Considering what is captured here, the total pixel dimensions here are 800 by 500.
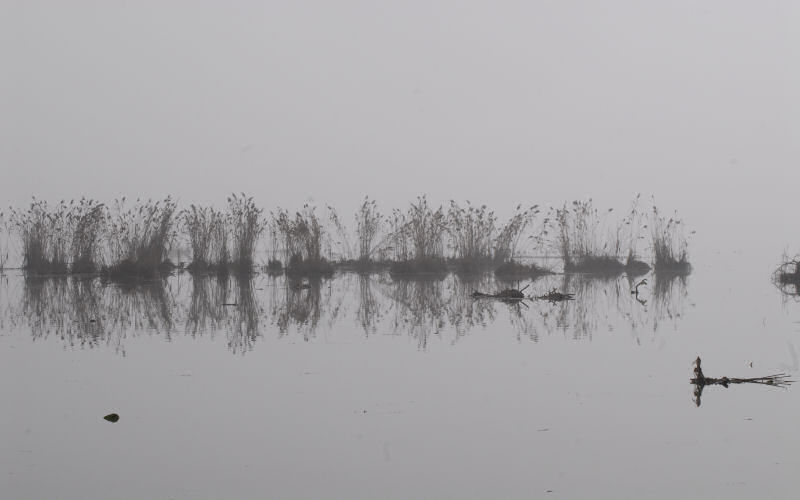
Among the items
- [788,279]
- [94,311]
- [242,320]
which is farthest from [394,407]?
[788,279]

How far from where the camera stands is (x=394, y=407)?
3.85 metres

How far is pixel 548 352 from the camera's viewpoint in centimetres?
554

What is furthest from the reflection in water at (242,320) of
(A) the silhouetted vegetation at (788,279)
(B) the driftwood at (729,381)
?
(A) the silhouetted vegetation at (788,279)

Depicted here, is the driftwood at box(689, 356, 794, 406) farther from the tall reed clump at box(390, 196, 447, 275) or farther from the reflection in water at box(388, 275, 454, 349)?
the tall reed clump at box(390, 196, 447, 275)

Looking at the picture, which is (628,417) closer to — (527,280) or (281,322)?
(281,322)

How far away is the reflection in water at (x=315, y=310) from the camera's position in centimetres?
675

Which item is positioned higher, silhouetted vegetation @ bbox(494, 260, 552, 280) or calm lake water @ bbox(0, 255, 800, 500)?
silhouetted vegetation @ bbox(494, 260, 552, 280)

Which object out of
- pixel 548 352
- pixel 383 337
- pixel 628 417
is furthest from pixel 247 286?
pixel 628 417

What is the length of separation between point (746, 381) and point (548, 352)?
1.40m

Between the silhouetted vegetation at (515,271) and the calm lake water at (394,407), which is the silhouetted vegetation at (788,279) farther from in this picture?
the calm lake water at (394,407)

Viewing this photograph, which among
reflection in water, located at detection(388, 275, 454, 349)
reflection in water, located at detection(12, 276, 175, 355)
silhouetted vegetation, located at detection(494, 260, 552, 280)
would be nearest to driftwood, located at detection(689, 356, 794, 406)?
reflection in water, located at detection(388, 275, 454, 349)

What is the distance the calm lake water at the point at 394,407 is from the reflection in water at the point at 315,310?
0.07 m

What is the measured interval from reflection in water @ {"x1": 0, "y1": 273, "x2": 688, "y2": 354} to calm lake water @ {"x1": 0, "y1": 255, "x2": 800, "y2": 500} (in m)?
0.07

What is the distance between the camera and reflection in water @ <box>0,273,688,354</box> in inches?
266
